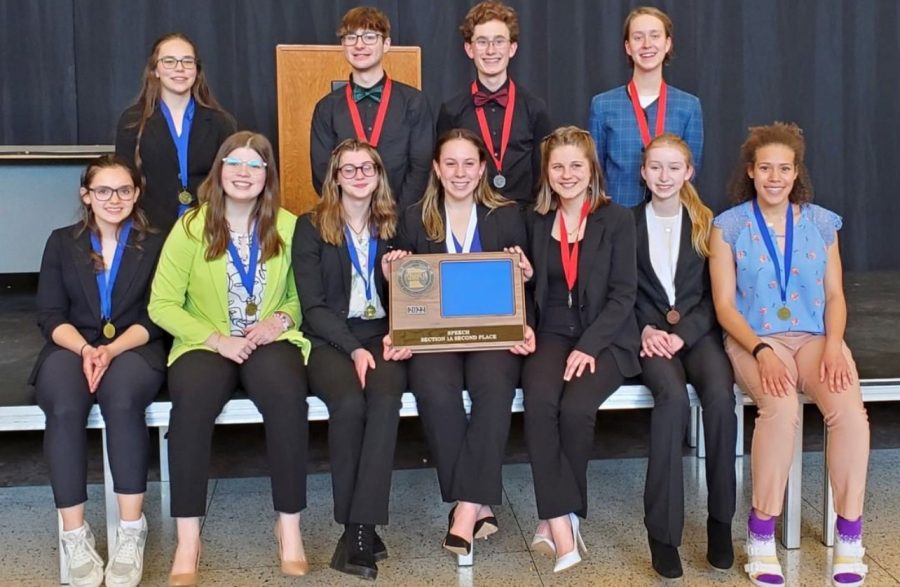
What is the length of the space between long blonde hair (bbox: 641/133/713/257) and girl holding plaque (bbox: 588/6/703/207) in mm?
553

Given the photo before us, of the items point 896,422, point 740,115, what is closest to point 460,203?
point 896,422

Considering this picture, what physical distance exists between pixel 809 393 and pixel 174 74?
2653 mm

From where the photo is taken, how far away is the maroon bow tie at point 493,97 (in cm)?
393

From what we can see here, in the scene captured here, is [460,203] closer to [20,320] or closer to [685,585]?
[685,585]

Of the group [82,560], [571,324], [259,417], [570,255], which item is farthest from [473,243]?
[82,560]

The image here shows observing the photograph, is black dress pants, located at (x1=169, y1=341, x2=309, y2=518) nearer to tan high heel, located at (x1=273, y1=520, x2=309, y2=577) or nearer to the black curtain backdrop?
tan high heel, located at (x1=273, y1=520, x2=309, y2=577)

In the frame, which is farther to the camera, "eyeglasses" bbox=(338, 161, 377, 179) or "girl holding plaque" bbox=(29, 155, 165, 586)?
"eyeglasses" bbox=(338, 161, 377, 179)

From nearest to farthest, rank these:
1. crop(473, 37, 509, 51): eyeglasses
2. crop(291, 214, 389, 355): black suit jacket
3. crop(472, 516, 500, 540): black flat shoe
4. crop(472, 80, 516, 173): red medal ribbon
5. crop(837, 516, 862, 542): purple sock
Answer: crop(837, 516, 862, 542): purple sock
crop(472, 516, 500, 540): black flat shoe
crop(291, 214, 389, 355): black suit jacket
crop(473, 37, 509, 51): eyeglasses
crop(472, 80, 516, 173): red medal ribbon

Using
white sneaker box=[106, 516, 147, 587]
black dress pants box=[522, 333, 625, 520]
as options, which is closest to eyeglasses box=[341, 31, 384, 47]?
black dress pants box=[522, 333, 625, 520]

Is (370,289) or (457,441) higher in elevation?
(370,289)

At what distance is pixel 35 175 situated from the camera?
5789 mm

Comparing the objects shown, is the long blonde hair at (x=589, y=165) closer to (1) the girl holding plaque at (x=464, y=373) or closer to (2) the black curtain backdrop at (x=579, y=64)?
(1) the girl holding plaque at (x=464, y=373)

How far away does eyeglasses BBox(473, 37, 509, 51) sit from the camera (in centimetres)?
380

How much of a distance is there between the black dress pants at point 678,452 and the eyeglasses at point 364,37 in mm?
1817
